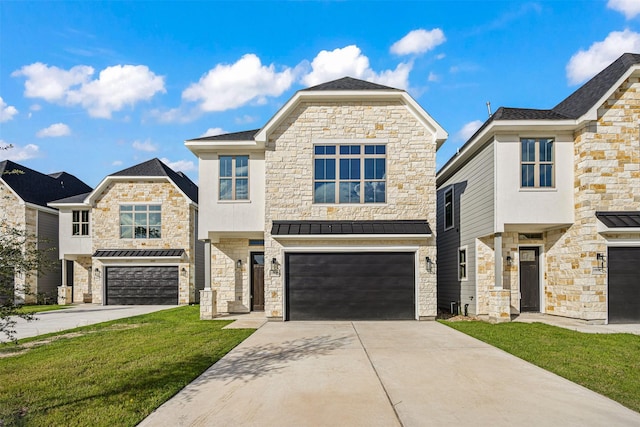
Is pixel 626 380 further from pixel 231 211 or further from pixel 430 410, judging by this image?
pixel 231 211

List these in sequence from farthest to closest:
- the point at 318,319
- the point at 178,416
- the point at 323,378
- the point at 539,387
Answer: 1. the point at 318,319
2. the point at 323,378
3. the point at 539,387
4. the point at 178,416

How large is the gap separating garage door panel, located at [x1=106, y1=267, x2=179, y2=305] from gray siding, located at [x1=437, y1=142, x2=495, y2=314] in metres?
13.1

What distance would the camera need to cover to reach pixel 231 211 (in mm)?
14227

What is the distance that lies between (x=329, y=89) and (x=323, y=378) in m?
9.58

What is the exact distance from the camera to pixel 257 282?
1556cm

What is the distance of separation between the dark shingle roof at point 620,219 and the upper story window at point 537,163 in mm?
1683

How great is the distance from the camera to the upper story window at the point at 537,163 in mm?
13234

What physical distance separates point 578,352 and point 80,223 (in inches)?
911

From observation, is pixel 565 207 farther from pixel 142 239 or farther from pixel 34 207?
pixel 34 207

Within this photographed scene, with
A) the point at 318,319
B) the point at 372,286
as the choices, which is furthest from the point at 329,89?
the point at 318,319

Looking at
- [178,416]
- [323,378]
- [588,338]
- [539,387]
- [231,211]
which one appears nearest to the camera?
[178,416]

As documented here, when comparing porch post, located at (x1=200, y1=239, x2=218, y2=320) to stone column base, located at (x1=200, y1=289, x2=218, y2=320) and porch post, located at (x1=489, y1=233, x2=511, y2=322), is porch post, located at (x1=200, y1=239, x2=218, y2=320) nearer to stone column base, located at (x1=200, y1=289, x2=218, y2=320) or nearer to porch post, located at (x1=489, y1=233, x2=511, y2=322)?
stone column base, located at (x1=200, y1=289, x2=218, y2=320)

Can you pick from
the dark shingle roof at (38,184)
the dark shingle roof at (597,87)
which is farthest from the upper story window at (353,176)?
the dark shingle roof at (38,184)

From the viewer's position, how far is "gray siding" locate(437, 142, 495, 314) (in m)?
13.8
